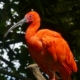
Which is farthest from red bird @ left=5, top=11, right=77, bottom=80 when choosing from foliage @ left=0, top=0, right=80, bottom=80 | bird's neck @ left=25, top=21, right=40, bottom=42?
foliage @ left=0, top=0, right=80, bottom=80

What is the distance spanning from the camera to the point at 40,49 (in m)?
6.58

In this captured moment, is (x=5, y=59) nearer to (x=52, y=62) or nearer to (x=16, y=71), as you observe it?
(x=16, y=71)

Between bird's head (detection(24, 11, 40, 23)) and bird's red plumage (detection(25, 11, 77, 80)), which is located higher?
bird's head (detection(24, 11, 40, 23))

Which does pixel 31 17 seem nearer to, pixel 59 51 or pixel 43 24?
pixel 59 51

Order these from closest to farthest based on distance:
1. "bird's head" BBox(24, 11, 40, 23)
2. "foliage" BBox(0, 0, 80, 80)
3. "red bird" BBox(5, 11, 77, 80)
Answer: "red bird" BBox(5, 11, 77, 80), "bird's head" BBox(24, 11, 40, 23), "foliage" BBox(0, 0, 80, 80)

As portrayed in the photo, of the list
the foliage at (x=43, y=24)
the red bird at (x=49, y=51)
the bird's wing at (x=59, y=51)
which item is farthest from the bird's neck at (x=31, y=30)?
the foliage at (x=43, y=24)

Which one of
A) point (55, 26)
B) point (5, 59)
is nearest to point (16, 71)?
point (5, 59)

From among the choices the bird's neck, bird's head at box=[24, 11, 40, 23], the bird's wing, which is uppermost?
bird's head at box=[24, 11, 40, 23]

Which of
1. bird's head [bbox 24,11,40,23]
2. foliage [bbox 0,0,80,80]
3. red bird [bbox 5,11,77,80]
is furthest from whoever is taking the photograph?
foliage [bbox 0,0,80,80]

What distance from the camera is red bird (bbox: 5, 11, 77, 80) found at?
658 cm

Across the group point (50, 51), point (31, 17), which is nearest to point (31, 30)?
point (31, 17)

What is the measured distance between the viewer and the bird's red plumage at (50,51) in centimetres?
658

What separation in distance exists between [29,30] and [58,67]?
468mm

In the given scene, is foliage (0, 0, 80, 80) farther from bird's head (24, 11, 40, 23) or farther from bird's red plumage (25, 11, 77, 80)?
bird's red plumage (25, 11, 77, 80)
